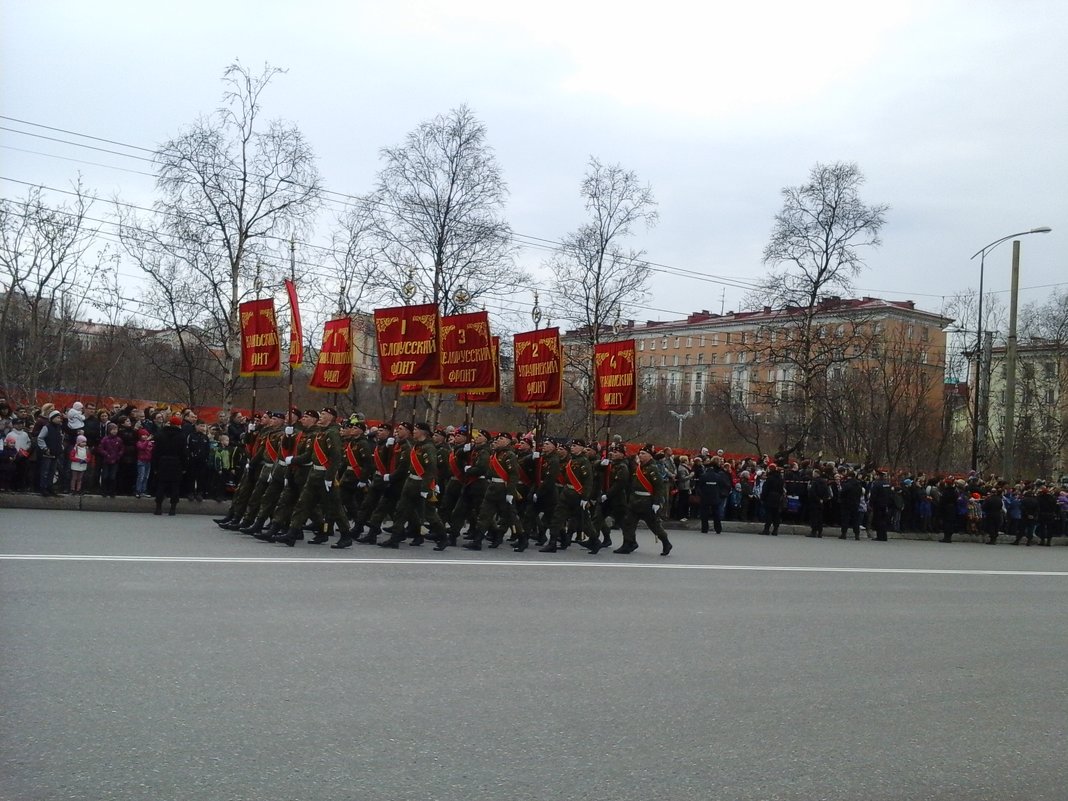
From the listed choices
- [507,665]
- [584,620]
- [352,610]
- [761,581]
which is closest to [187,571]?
[352,610]

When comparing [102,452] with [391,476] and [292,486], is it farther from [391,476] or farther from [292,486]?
[391,476]

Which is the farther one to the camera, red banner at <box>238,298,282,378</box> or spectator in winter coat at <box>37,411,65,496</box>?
red banner at <box>238,298,282,378</box>

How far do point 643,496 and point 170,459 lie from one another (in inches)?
300

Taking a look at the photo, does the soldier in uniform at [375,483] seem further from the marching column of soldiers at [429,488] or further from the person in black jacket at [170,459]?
the person in black jacket at [170,459]

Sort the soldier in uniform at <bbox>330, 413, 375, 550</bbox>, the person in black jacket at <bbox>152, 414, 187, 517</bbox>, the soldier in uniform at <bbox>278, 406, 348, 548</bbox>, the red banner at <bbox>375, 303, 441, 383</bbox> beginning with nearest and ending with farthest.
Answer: the soldier in uniform at <bbox>278, 406, 348, 548</bbox> < the soldier in uniform at <bbox>330, 413, 375, 550</bbox> < the person in black jacket at <bbox>152, 414, 187, 517</bbox> < the red banner at <bbox>375, 303, 441, 383</bbox>

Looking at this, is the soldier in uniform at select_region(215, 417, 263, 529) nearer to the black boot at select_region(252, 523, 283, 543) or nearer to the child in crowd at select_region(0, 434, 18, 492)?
the black boot at select_region(252, 523, 283, 543)

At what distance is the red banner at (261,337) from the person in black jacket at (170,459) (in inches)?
67.4

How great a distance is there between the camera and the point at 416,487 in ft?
51.5

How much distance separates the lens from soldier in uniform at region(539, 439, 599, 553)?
1708 centimetres

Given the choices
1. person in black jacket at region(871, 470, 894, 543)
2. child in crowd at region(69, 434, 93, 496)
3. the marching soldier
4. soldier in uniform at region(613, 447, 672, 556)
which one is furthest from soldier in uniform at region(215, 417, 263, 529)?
person in black jacket at region(871, 470, 894, 543)

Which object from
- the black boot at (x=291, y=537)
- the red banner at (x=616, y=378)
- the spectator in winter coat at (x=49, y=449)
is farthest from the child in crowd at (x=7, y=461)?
the red banner at (x=616, y=378)

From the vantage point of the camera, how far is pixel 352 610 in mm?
9453

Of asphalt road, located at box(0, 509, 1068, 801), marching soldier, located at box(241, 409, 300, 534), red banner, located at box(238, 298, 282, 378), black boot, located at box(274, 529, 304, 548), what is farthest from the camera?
red banner, located at box(238, 298, 282, 378)

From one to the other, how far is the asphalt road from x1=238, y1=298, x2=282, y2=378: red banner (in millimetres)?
7058
